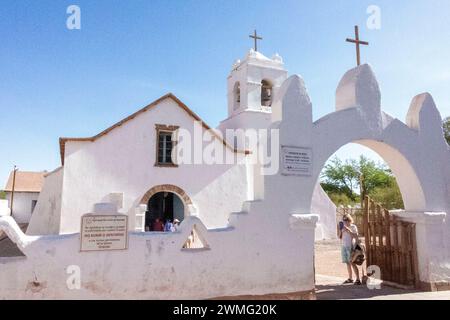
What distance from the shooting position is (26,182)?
3391 centimetres

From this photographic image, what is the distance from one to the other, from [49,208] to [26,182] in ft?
67.9

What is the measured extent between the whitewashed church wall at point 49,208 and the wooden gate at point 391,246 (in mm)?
10615

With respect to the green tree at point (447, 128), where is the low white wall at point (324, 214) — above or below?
below

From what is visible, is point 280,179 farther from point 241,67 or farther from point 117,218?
point 241,67

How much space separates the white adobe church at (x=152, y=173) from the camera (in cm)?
1332

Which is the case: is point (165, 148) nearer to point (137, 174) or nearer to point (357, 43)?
point (137, 174)

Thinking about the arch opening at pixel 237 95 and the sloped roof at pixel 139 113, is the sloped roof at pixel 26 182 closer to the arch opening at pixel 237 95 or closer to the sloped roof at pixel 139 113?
the sloped roof at pixel 139 113

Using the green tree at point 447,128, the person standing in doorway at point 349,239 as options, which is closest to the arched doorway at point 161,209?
the person standing in doorway at point 349,239

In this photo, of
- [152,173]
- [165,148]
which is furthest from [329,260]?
[165,148]

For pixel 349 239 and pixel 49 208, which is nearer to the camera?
pixel 349 239

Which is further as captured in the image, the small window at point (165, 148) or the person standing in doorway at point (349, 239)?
the small window at point (165, 148)
